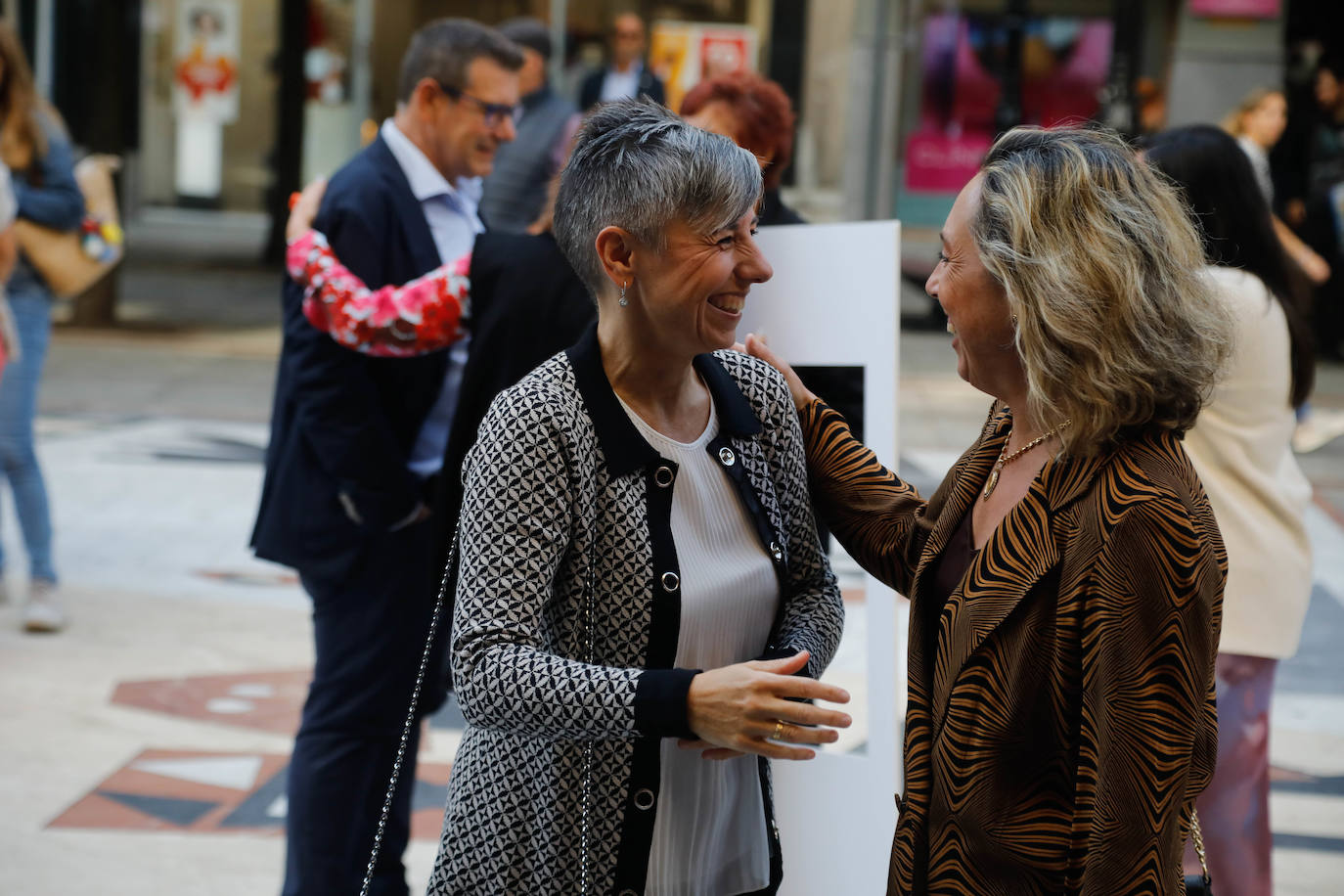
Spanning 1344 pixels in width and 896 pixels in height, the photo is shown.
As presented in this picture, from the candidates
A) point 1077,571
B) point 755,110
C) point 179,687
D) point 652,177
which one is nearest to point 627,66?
point 179,687

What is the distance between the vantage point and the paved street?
414cm

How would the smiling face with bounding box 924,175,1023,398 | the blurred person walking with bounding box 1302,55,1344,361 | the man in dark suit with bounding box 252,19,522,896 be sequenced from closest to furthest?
the smiling face with bounding box 924,175,1023,398, the man in dark suit with bounding box 252,19,522,896, the blurred person walking with bounding box 1302,55,1344,361

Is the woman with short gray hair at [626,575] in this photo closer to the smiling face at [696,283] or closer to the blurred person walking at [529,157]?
the smiling face at [696,283]

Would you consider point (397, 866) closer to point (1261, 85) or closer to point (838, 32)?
point (838, 32)

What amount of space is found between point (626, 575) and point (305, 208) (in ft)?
6.43

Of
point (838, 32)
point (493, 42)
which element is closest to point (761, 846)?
point (493, 42)

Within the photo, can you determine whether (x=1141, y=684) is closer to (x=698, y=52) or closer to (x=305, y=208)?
(x=305, y=208)

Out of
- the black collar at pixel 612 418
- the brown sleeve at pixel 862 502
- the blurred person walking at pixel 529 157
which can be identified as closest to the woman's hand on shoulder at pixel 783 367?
the brown sleeve at pixel 862 502

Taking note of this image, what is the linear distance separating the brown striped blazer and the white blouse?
0.88ft

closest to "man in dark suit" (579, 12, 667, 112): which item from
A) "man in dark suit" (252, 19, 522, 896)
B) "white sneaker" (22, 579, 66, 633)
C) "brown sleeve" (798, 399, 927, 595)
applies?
"white sneaker" (22, 579, 66, 633)

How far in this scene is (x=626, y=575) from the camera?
2008 mm

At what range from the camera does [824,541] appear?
3.11 metres

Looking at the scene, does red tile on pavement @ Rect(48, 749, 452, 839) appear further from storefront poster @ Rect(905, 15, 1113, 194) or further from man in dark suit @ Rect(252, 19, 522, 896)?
storefront poster @ Rect(905, 15, 1113, 194)

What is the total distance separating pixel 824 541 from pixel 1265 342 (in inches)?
40.5
